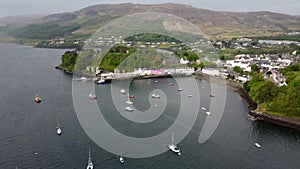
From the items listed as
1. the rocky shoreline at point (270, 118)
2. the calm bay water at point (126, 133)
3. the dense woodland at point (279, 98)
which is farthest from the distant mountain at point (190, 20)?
the calm bay water at point (126, 133)

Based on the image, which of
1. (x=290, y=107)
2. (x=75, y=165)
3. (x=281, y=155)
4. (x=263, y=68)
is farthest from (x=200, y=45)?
(x=75, y=165)

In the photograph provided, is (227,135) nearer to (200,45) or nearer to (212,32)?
(200,45)

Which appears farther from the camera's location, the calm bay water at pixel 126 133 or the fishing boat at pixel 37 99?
the fishing boat at pixel 37 99

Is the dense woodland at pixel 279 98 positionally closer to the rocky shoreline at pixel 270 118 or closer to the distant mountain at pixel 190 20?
the rocky shoreline at pixel 270 118

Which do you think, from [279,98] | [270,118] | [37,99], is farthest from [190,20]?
[270,118]

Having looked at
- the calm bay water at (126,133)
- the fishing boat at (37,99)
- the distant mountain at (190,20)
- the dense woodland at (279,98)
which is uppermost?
the distant mountain at (190,20)

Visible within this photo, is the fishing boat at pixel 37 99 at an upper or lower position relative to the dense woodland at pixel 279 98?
lower
